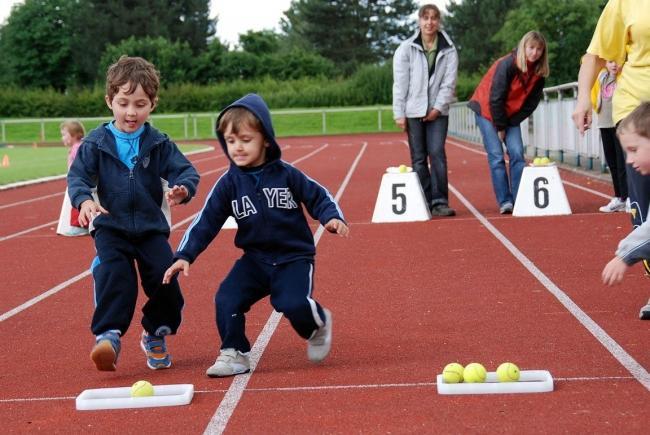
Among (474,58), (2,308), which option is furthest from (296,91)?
(2,308)

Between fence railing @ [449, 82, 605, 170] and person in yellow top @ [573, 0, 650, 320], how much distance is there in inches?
377

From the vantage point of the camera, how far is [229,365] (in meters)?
5.67

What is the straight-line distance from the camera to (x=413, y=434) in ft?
14.7

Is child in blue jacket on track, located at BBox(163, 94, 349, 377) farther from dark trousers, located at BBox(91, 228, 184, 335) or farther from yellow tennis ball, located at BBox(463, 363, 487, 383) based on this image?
yellow tennis ball, located at BBox(463, 363, 487, 383)

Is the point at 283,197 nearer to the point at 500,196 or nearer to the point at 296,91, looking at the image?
the point at 500,196

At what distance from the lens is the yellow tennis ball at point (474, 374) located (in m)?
5.10

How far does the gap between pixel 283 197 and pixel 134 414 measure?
1362mm

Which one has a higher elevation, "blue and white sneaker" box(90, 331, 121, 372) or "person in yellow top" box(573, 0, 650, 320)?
"person in yellow top" box(573, 0, 650, 320)

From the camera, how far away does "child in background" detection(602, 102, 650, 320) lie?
479 centimetres

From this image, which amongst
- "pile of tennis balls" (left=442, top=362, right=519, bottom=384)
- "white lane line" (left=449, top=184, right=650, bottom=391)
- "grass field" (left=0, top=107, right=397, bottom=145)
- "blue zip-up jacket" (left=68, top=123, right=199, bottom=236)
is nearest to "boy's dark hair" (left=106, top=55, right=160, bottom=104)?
"blue zip-up jacket" (left=68, top=123, right=199, bottom=236)

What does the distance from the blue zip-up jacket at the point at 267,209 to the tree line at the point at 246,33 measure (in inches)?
3119

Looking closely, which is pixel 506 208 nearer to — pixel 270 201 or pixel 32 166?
pixel 270 201

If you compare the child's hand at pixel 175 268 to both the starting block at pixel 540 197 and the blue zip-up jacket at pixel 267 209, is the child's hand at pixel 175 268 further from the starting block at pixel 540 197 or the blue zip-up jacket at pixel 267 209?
the starting block at pixel 540 197

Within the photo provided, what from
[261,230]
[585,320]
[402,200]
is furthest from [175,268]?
[402,200]
